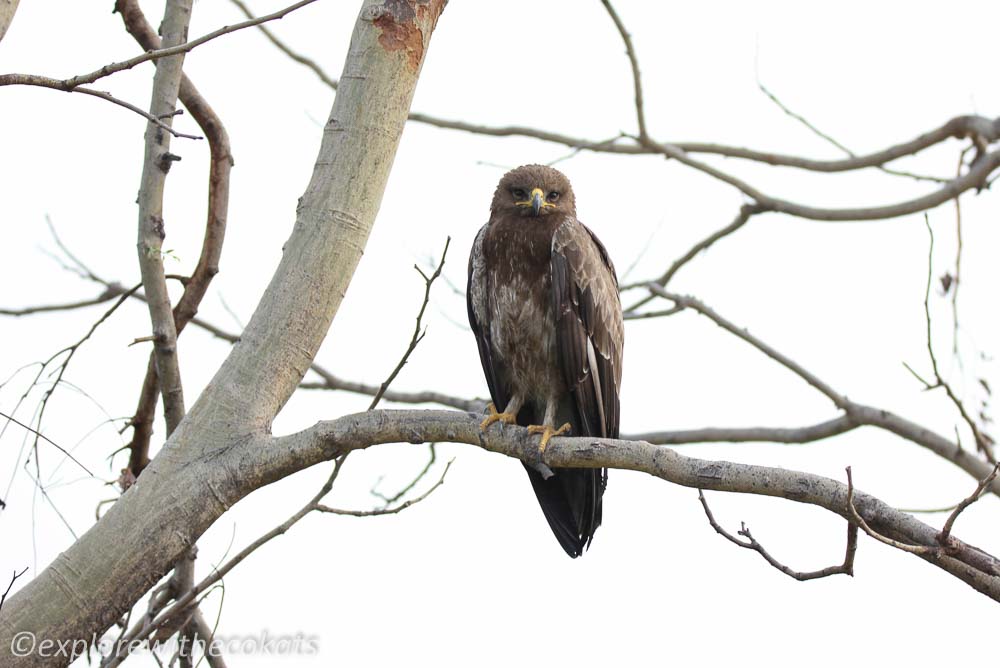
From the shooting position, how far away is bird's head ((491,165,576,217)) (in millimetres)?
4953

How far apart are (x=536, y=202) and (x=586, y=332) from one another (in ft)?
2.42

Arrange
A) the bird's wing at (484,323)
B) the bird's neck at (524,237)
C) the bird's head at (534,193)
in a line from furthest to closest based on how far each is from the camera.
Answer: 1. the bird's head at (534,193)
2. the bird's wing at (484,323)
3. the bird's neck at (524,237)

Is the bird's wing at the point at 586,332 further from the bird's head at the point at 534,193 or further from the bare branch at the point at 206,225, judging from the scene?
the bare branch at the point at 206,225

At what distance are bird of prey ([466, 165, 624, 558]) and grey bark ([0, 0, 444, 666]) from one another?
117 cm

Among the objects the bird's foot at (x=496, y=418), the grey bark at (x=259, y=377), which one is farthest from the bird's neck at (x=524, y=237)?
the grey bark at (x=259, y=377)

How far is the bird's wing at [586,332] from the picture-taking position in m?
4.44

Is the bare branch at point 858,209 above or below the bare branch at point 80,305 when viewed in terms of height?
above

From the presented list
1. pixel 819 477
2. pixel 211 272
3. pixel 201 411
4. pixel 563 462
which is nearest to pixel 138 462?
pixel 211 272

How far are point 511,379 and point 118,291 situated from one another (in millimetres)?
2529

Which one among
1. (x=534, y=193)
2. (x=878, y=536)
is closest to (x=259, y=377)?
(x=878, y=536)

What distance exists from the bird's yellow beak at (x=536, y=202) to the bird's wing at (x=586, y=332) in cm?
20

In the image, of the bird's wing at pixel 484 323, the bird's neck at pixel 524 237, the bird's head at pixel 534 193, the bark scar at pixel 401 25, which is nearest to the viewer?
the bark scar at pixel 401 25

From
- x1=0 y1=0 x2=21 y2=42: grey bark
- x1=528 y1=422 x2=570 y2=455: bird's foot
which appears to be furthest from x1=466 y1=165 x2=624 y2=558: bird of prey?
x1=0 y1=0 x2=21 y2=42: grey bark

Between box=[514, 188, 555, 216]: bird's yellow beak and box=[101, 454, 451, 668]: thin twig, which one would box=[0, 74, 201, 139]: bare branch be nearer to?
box=[101, 454, 451, 668]: thin twig
